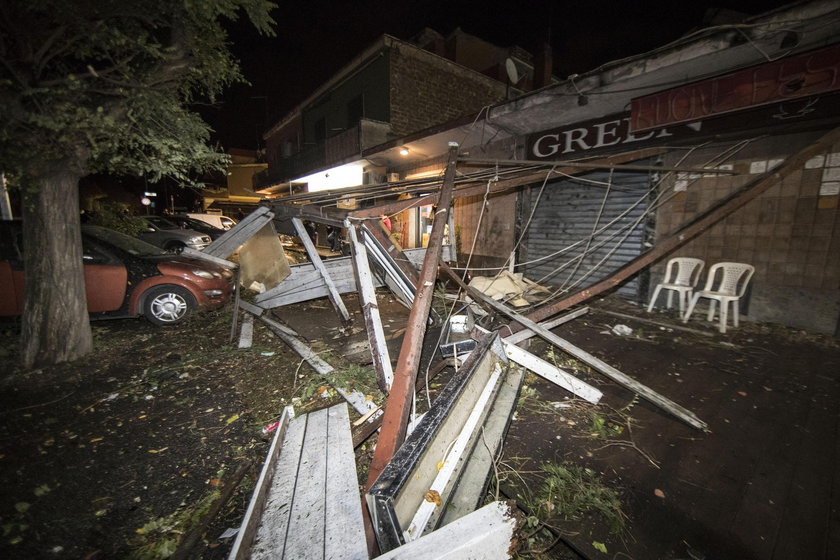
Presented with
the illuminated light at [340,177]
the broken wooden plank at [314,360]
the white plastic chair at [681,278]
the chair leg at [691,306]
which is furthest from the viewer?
the illuminated light at [340,177]

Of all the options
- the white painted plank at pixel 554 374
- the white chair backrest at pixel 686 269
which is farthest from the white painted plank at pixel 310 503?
the white chair backrest at pixel 686 269

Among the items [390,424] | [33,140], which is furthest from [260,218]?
[390,424]

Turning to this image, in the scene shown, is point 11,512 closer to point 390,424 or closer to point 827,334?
point 390,424

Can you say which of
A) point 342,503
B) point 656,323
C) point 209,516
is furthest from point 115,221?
point 656,323

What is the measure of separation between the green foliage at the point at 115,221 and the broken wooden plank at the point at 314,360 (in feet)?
25.3

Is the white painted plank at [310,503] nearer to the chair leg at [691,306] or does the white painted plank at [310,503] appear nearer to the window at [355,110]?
the chair leg at [691,306]

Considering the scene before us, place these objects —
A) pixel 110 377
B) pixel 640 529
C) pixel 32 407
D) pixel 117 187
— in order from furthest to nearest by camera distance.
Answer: pixel 117 187
pixel 110 377
pixel 32 407
pixel 640 529

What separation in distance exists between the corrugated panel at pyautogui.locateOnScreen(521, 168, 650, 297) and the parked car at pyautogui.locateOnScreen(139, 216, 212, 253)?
12.0 meters

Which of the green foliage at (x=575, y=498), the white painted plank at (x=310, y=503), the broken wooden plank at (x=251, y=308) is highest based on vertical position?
the broken wooden plank at (x=251, y=308)

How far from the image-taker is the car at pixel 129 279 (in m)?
4.80

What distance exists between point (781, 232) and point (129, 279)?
36.5 ft

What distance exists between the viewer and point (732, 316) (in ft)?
18.2

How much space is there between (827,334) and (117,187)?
34.6 m

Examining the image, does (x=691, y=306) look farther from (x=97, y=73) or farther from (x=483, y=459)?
(x=97, y=73)
